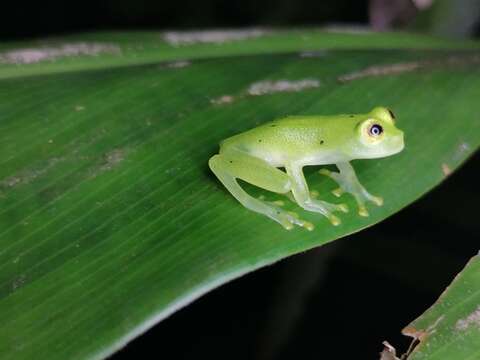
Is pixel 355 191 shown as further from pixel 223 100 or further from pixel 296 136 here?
pixel 223 100

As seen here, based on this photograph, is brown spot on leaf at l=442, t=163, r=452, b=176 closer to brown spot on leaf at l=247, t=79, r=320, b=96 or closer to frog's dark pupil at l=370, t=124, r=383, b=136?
frog's dark pupil at l=370, t=124, r=383, b=136

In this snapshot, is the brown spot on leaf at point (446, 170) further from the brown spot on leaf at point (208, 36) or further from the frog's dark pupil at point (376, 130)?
the brown spot on leaf at point (208, 36)

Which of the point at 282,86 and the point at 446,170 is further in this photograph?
the point at 282,86

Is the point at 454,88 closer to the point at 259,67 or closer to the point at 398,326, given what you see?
the point at 259,67

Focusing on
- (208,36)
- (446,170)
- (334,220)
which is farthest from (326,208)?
(208,36)

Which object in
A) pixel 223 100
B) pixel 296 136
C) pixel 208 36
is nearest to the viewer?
pixel 296 136

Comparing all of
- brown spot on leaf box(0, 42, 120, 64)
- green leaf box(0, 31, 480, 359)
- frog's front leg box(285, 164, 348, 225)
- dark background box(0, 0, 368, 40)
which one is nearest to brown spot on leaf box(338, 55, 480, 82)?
green leaf box(0, 31, 480, 359)
